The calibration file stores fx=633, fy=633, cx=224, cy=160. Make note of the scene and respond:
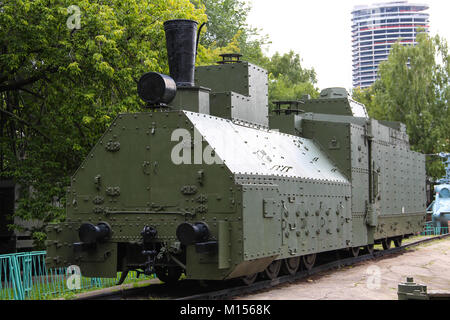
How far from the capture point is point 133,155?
10188 millimetres

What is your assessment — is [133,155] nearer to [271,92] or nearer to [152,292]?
[152,292]

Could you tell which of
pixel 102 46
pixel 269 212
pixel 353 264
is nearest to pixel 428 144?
pixel 353 264

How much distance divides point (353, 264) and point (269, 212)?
615 cm

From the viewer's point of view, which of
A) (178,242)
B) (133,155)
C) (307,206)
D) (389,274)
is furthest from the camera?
(389,274)

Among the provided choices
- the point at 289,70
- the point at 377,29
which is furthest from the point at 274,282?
the point at 377,29

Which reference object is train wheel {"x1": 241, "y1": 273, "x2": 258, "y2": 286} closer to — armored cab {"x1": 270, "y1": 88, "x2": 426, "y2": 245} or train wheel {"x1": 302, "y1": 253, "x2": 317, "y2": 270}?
train wheel {"x1": 302, "y1": 253, "x2": 317, "y2": 270}

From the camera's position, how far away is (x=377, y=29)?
16762 centimetres

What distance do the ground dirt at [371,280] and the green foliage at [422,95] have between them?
24.6 metres

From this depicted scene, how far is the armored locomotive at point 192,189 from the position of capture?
942 cm

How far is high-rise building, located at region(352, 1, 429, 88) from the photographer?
165500 millimetres

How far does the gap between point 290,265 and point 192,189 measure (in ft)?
11.7

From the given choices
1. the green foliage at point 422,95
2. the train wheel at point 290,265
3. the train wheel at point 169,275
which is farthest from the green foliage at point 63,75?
the green foliage at point 422,95

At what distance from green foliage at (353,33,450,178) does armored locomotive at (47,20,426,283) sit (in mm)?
30558

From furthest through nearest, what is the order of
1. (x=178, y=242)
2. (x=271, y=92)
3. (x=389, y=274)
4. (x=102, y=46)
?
(x=271, y=92) < (x=102, y=46) < (x=389, y=274) < (x=178, y=242)
